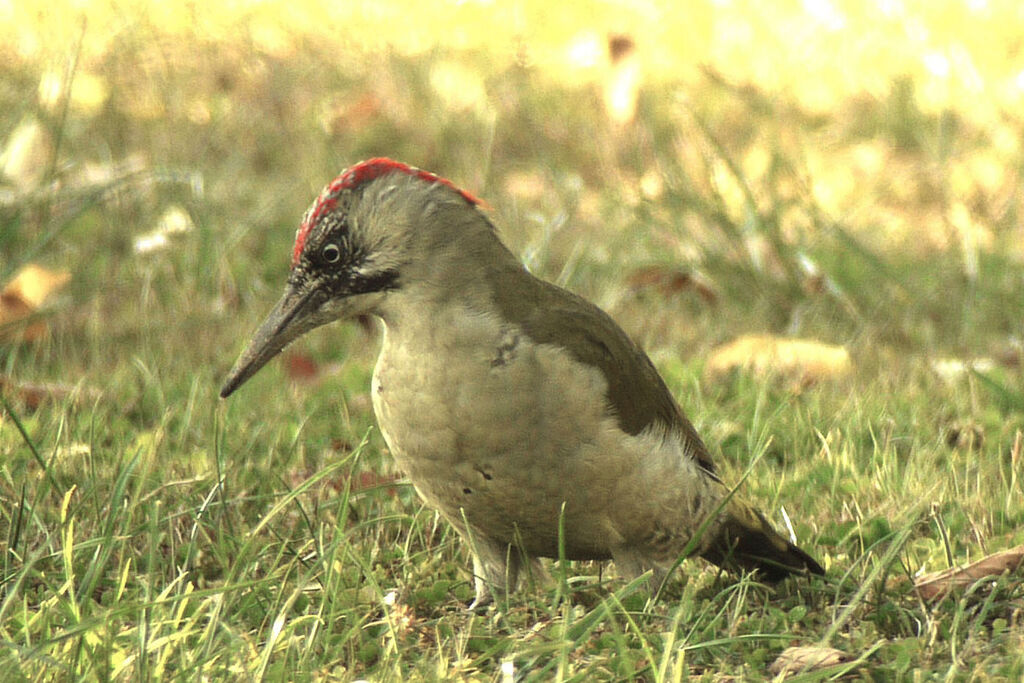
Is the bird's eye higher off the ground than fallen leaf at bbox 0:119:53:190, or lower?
higher

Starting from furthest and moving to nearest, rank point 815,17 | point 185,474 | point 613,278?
point 815,17 → point 613,278 → point 185,474

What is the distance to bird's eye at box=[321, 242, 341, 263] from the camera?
10.8ft

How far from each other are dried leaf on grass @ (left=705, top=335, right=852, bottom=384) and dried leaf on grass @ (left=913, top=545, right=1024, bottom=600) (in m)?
1.57

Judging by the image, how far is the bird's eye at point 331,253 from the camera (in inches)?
129

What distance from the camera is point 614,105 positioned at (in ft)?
23.6

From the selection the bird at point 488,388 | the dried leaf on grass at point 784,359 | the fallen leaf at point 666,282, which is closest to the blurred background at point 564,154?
the fallen leaf at point 666,282

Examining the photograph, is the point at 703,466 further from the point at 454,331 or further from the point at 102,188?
the point at 102,188

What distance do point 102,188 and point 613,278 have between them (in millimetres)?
1949

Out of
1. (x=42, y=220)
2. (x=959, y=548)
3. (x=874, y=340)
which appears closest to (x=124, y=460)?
(x=42, y=220)

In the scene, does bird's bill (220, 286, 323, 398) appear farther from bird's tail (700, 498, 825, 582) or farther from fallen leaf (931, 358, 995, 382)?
fallen leaf (931, 358, 995, 382)

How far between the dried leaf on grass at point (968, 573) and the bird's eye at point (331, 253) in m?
1.48

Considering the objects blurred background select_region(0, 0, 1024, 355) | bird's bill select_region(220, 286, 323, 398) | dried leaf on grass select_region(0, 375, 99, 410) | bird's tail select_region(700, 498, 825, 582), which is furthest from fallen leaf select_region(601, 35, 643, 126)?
bird's bill select_region(220, 286, 323, 398)

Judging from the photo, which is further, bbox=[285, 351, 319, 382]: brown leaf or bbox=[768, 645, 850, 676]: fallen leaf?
bbox=[285, 351, 319, 382]: brown leaf

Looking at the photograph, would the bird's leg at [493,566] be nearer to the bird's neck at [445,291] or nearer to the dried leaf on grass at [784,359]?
the bird's neck at [445,291]
